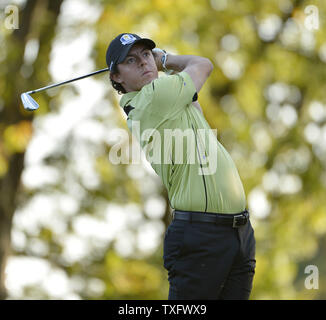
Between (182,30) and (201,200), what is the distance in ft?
18.3

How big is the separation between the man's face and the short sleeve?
202 mm

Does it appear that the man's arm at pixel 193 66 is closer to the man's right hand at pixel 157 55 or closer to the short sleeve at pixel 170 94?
the man's right hand at pixel 157 55

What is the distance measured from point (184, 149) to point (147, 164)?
7278mm

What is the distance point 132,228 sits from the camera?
1176cm

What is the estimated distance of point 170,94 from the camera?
2686 mm

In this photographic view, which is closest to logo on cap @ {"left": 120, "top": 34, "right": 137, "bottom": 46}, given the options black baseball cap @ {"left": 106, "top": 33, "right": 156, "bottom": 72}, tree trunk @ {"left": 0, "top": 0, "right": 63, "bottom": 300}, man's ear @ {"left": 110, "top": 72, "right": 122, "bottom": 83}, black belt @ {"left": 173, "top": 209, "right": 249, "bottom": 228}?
black baseball cap @ {"left": 106, "top": 33, "right": 156, "bottom": 72}

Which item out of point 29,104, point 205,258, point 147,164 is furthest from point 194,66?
point 147,164

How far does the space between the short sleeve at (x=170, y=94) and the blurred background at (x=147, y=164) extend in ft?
16.2

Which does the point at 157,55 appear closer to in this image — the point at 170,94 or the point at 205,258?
the point at 170,94

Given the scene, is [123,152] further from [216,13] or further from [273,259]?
[273,259]

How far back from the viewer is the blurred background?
25.8ft

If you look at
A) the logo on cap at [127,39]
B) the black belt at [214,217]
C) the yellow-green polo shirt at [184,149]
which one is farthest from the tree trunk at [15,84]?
the black belt at [214,217]
